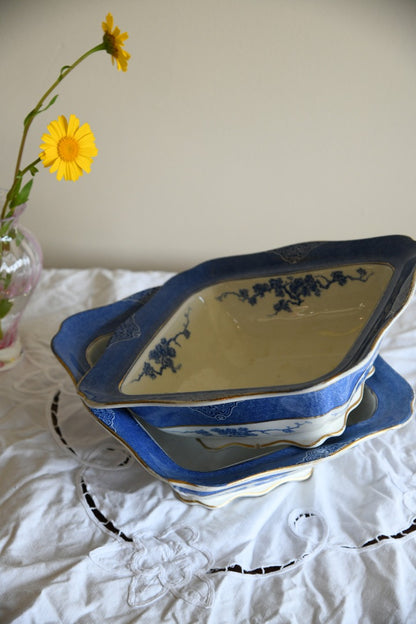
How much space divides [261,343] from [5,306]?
0.94 feet

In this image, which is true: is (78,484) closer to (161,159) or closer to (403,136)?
(161,159)

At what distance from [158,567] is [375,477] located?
0.21 m

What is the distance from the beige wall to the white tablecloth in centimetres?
45

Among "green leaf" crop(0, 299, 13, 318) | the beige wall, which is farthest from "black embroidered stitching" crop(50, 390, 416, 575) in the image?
the beige wall

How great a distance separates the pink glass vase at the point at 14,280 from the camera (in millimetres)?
710

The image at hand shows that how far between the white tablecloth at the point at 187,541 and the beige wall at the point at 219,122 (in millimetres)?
452

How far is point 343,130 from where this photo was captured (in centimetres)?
92

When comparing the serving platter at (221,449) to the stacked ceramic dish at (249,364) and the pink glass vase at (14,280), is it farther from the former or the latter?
the pink glass vase at (14,280)

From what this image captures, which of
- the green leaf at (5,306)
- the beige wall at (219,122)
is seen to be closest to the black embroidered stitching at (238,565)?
the green leaf at (5,306)

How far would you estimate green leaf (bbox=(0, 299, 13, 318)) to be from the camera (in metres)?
0.72

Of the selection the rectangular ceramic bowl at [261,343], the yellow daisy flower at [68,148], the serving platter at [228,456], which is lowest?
the serving platter at [228,456]

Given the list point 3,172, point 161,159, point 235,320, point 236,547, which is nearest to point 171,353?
point 235,320

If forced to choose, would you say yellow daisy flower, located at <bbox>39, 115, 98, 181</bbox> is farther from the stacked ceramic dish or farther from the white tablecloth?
the white tablecloth

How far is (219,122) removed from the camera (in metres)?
0.93
